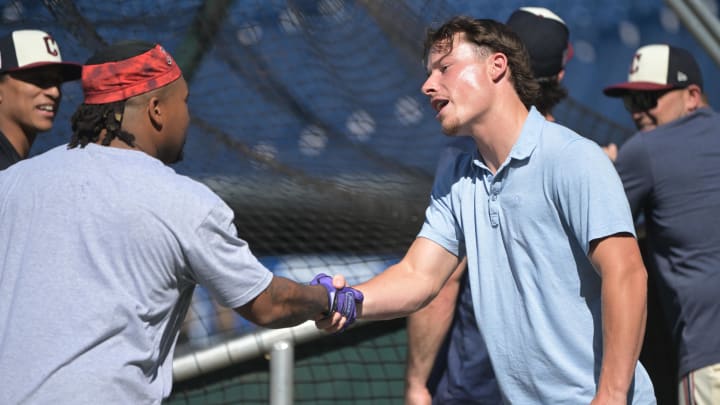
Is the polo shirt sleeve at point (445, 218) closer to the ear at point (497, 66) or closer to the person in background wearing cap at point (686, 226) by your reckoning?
the ear at point (497, 66)

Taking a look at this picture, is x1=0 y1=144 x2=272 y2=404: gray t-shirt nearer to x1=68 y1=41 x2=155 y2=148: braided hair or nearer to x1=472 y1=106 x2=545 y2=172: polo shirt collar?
x1=68 y1=41 x2=155 y2=148: braided hair

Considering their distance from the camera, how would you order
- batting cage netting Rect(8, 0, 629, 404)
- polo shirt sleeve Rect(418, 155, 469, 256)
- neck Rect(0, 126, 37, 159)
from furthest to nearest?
1. batting cage netting Rect(8, 0, 629, 404)
2. neck Rect(0, 126, 37, 159)
3. polo shirt sleeve Rect(418, 155, 469, 256)

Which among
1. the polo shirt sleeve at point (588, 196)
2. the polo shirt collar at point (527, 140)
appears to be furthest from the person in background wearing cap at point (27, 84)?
the polo shirt sleeve at point (588, 196)

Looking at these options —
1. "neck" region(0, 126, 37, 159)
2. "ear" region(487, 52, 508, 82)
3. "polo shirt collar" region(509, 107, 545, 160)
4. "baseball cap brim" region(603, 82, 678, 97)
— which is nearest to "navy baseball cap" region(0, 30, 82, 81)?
"neck" region(0, 126, 37, 159)

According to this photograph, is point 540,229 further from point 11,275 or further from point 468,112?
point 11,275

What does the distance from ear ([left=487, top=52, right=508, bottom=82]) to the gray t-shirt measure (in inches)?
33.0

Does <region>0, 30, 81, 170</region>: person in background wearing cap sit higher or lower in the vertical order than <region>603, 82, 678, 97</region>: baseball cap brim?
lower

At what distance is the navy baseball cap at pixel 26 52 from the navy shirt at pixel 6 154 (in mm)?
262

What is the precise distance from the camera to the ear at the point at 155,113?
8.41 feet

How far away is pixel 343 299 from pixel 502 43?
0.76 metres

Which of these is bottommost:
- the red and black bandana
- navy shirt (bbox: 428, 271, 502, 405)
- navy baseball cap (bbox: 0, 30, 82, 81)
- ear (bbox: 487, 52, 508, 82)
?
navy shirt (bbox: 428, 271, 502, 405)

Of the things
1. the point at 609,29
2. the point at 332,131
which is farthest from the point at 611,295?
the point at 609,29

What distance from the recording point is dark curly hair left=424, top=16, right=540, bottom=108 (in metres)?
2.95

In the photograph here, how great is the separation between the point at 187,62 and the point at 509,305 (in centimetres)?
230
